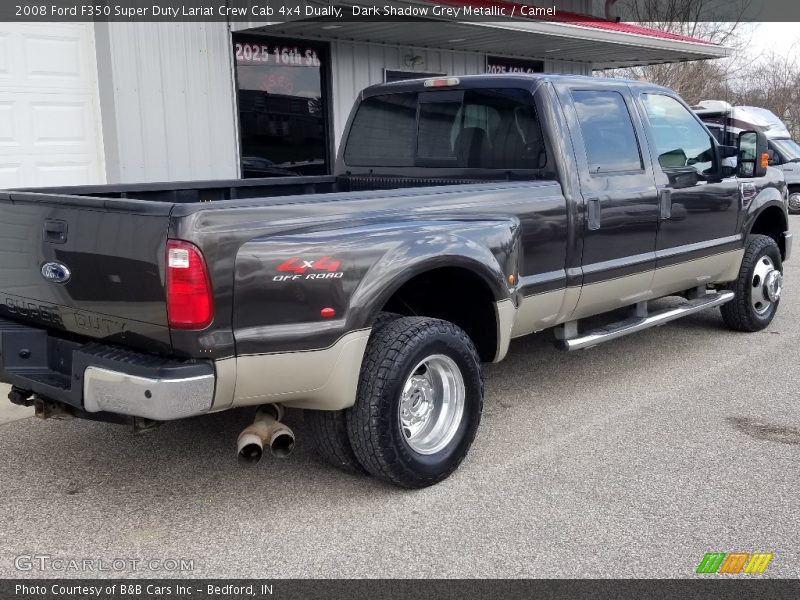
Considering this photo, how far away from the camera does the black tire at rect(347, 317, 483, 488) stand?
3.68 metres

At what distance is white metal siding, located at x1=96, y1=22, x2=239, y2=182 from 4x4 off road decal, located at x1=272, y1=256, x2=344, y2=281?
5.24m

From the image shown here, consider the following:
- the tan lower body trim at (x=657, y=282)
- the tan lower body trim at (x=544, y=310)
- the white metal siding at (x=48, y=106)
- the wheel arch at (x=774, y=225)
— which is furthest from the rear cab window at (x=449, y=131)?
the white metal siding at (x=48, y=106)

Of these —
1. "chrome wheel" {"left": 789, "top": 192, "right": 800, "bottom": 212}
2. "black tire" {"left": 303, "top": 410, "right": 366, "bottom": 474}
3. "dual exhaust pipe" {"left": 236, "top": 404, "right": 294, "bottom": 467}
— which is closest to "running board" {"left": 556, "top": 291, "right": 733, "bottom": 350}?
"black tire" {"left": 303, "top": 410, "right": 366, "bottom": 474}

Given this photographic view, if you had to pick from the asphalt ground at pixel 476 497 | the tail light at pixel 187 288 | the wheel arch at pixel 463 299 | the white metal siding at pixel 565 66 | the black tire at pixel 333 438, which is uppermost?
the white metal siding at pixel 565 66

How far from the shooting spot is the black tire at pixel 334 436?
380cm

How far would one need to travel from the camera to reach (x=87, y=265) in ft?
11.1

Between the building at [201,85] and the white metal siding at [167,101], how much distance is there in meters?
0.01

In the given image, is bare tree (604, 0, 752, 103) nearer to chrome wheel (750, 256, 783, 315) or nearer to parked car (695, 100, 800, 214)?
parked car (695, 100, 800, 214)

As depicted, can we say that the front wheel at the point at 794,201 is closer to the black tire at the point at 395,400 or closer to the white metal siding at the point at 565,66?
the white metal siding at the point at 565,66

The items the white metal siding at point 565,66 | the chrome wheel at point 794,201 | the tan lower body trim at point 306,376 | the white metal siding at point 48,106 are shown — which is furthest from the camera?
the chrome wheel at point 794,201

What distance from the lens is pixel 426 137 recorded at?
17.6ft

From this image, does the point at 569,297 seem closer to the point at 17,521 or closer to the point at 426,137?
the point at 426,137

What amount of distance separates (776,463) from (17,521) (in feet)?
11.6

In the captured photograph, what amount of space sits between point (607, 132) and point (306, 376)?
2695 millimetres
